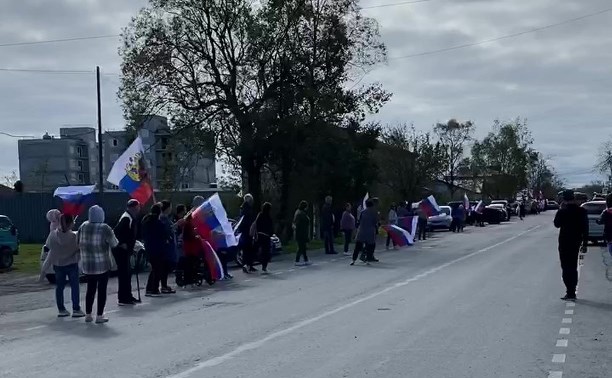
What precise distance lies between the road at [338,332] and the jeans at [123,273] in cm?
58

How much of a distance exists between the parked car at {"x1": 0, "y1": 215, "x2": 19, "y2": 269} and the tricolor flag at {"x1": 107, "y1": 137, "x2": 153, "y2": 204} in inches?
389

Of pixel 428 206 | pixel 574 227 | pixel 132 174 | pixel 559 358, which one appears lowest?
pixel 559 358

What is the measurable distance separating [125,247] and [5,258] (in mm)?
14376

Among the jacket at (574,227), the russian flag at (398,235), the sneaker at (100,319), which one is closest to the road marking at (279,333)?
the sneaker at (100,319)

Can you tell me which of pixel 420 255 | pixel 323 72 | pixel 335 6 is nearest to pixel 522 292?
pixel 420 255

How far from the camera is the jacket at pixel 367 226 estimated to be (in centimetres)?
2575

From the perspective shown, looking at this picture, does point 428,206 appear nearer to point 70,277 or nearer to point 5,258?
point 5,258

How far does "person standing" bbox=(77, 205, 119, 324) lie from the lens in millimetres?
14398

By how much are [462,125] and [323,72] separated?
2181 inches

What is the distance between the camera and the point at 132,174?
20.7 m

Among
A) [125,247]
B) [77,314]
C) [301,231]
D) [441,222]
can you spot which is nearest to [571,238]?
[125,247]

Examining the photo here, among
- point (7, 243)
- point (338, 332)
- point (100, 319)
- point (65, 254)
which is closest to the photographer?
point (338, 332)

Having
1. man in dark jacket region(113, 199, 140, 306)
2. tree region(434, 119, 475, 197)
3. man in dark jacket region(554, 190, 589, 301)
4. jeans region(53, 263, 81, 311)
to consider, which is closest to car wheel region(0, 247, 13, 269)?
man in dark jacket region(113, 199, 140, 306)

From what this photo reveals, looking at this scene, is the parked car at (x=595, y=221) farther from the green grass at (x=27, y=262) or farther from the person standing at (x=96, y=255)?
the person standing at (x=96, y=255)
